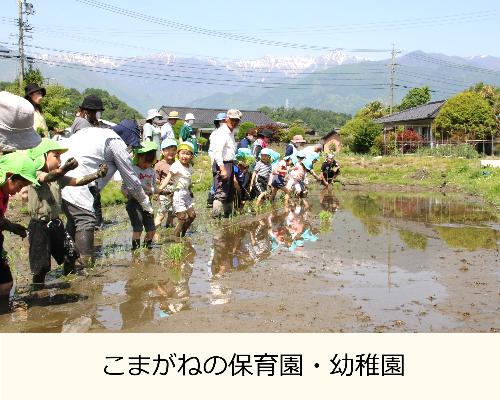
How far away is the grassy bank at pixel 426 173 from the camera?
746 inches

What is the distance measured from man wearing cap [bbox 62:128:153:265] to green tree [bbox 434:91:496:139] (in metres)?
29.7

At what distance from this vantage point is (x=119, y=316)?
4.88 metres

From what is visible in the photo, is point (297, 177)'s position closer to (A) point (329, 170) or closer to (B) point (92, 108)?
(A) point (329, 170)

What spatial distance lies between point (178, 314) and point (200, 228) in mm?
4802

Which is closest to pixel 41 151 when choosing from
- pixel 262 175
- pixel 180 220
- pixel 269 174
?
pixel 180 220

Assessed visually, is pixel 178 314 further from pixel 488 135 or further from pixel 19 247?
pixel 488 135

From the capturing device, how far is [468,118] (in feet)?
109

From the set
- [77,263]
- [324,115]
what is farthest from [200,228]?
[324,115]

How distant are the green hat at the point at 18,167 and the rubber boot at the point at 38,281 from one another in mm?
1346

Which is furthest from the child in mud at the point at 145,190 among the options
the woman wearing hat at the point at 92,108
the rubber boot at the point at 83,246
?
the rubber boot at the point at 83,246

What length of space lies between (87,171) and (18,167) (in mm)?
1705

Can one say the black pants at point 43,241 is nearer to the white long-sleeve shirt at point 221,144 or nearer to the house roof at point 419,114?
the white long-sleeve shirt at point 221,144

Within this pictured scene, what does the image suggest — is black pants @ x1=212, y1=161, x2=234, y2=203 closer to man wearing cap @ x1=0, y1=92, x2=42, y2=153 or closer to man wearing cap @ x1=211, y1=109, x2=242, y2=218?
man wearing cap @ x1=211, y1=109, x2=242, y2=218

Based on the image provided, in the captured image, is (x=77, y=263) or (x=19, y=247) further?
(x=19, y=247)
